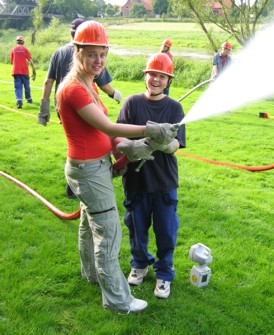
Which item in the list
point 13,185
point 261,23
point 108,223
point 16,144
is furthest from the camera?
point 261,23

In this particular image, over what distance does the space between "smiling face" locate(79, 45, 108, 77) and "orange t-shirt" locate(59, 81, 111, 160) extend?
156 millimetres

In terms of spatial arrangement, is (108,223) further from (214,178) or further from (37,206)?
(214,178)

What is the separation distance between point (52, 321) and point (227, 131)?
761cm

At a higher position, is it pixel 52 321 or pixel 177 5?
pixel 177 5

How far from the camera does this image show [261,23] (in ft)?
56.2

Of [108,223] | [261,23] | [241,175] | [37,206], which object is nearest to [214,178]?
[241,175]

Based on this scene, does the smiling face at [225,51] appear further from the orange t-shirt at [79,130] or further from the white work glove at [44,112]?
the orange t-shirt at [79,130]

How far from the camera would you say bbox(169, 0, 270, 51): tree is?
16531 millimetres

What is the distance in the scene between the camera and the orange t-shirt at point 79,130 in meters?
2.60

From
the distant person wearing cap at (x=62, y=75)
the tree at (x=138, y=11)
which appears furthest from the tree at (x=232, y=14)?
the tree at (x=138, y=11)

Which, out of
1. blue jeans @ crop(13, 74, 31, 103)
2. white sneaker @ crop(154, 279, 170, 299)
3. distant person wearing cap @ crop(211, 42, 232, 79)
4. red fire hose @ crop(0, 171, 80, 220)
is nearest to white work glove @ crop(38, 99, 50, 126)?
red fire hose @ crop(0, 171, 80, 220)

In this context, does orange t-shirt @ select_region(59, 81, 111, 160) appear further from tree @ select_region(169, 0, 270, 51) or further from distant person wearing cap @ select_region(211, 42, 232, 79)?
tree @ select_region(169, 0, 270, 51)

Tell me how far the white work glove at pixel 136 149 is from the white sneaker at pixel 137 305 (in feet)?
4.20

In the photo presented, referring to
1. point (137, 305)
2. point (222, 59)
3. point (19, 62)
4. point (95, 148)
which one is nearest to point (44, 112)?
point (95, 148)
